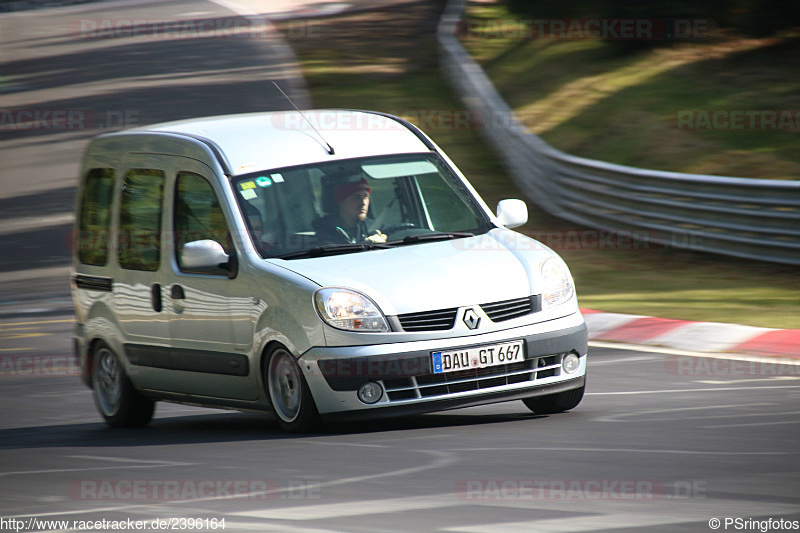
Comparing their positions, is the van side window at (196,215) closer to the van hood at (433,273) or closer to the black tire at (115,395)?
the van hood at (433,273)

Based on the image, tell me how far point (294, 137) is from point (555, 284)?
1947 mm

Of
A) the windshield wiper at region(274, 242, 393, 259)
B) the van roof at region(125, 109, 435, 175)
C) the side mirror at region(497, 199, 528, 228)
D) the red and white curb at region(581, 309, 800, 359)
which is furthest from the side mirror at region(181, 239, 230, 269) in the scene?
the red and white curb at region(581, 309, 800, 359)

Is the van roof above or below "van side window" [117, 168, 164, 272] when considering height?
above

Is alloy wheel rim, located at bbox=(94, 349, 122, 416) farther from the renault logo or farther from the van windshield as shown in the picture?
the renault logo

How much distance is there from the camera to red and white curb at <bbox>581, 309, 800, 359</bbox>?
1052 centimetres

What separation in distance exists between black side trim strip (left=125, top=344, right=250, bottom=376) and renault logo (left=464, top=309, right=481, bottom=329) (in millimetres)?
1363

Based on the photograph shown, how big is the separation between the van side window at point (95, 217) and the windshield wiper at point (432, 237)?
2.35m

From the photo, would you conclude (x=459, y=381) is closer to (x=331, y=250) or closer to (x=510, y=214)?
(x=331, y=250)

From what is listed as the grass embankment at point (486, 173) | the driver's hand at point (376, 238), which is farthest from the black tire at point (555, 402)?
the grass embankment at point (486, 173)

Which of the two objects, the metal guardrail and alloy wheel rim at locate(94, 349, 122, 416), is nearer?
alloy wheel rim at locate(94, 349, 122, 416)

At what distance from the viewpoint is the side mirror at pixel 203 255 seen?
801cm

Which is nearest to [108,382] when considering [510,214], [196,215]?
[196,215]

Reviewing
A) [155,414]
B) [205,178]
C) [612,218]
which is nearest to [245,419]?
[155,414]

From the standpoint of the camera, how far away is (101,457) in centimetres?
784
